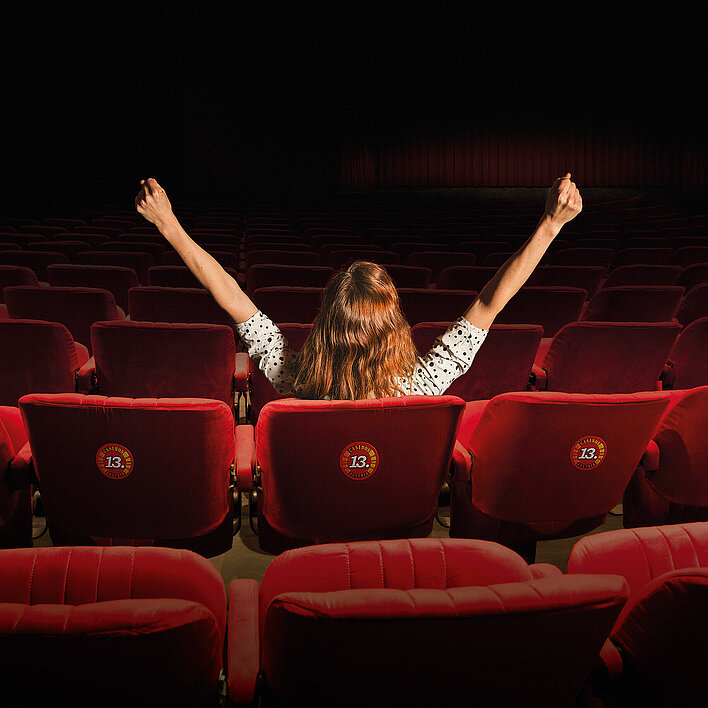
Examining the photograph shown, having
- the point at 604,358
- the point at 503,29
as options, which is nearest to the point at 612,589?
the point at 604,358

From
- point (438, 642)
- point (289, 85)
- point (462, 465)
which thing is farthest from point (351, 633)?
point (289, 85)

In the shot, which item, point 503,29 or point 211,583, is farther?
point 503,29

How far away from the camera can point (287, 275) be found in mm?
3850

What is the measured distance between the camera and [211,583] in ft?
3.31

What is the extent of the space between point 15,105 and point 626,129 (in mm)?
14998

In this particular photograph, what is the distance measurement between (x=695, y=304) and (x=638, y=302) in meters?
0.57

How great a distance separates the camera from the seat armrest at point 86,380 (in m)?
2.39

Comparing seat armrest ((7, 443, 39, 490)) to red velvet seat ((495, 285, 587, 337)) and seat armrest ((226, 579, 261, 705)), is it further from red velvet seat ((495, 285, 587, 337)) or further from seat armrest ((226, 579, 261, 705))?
red velvet seat ((495, 285, 587, 337))

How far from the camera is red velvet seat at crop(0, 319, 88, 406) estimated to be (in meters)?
2.22

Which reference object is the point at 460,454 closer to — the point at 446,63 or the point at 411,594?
the point at 411,594

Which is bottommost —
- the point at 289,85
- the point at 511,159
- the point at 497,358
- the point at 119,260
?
the point at 497,358

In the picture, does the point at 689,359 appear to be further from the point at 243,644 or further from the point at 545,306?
the point at 243,644

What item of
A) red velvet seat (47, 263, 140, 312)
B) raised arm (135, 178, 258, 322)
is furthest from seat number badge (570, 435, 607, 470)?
red velvet seat (47, 263, 140, 312)

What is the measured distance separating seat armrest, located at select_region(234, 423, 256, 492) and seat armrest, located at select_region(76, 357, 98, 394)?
90 cm
